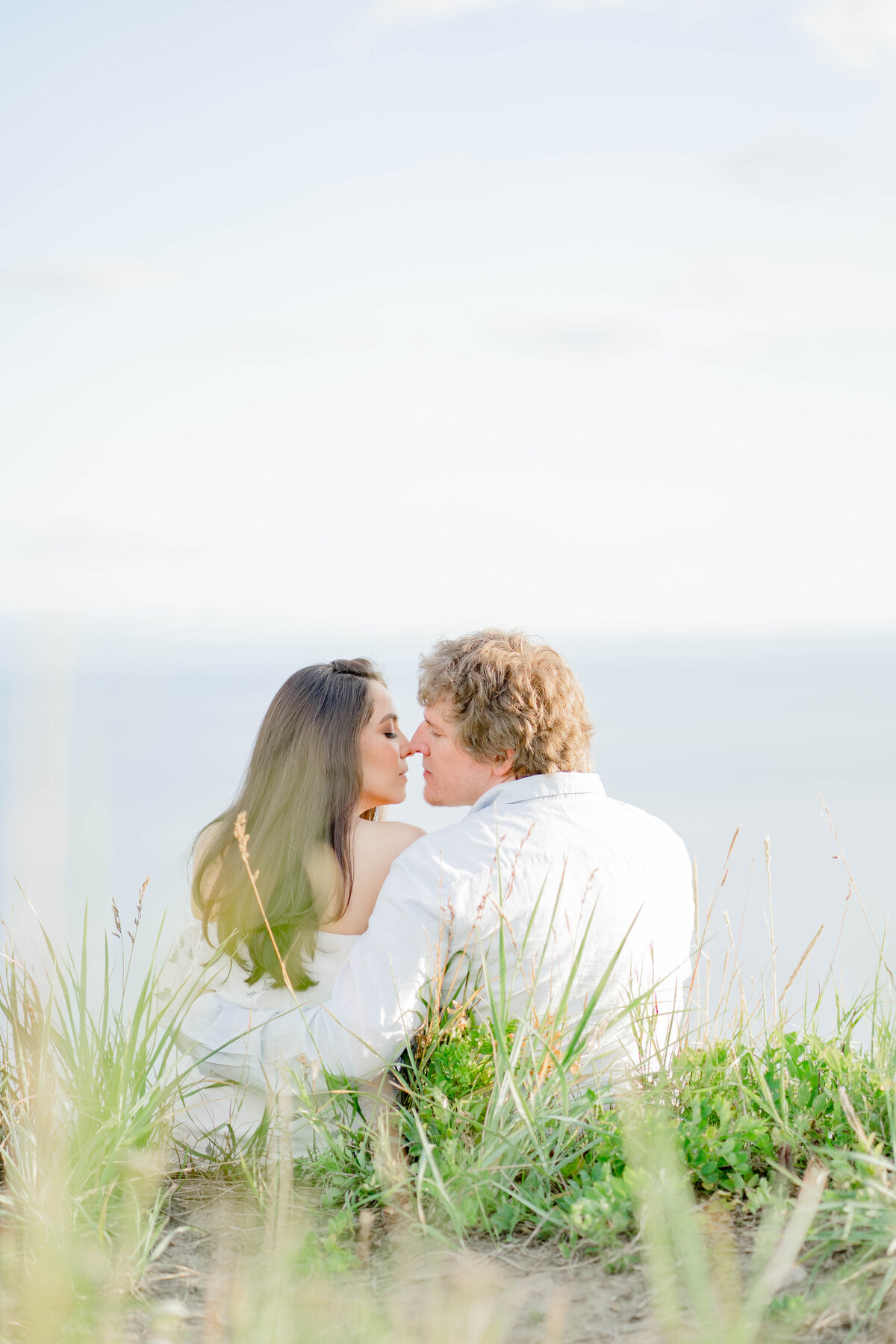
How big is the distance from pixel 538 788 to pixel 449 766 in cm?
43

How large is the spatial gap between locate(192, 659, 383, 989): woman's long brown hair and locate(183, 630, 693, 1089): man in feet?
0.85

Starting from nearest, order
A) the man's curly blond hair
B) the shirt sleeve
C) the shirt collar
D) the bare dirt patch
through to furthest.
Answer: the bare dirt patch → the shirt sleeve → the shirt collar → the man's curly blond hair

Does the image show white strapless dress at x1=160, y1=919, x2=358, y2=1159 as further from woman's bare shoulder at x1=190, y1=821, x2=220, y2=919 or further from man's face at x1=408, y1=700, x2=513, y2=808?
man's face at x1=408, y1=700, x2=513, y2=808

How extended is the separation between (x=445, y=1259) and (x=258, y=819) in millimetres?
1748

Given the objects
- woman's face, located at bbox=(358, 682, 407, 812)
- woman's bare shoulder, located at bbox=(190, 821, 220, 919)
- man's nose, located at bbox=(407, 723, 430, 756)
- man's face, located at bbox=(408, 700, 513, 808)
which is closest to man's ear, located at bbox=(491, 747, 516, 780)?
man's face, located at bbox=(408, 700, 513, 808)

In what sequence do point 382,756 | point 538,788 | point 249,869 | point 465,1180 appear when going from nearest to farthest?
1. point 465,1180
2. point 249,869
3. point 538,788
4. point 382,756

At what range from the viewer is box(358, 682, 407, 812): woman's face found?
383cm

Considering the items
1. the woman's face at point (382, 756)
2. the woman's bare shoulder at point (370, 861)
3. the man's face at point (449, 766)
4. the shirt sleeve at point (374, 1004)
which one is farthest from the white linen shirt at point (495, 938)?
the woman's face at point (382, 756)

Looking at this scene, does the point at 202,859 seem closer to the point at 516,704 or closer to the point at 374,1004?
the point at 374,1004

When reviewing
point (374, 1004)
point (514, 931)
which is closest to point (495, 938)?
point (514, 931)

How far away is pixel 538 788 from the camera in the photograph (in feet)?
10.5

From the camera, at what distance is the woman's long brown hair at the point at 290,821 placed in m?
3.39

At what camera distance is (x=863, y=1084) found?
263cm

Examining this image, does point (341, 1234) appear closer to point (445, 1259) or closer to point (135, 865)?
point (445, 1259)
